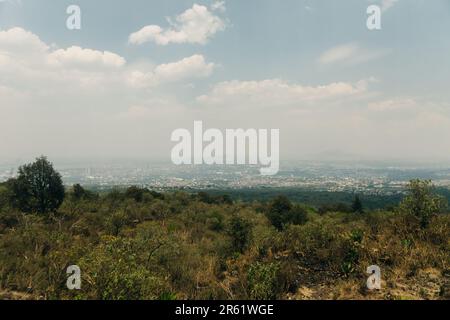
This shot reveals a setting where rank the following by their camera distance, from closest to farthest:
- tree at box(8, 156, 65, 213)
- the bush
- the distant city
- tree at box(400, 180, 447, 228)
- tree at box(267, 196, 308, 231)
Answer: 1. the bush
2. tree at box(400, 180, 447, 228)
3. tree at box(267, 196, 308, 231)
4. tree at box(8, 156, 65, 213)
5. the distant city

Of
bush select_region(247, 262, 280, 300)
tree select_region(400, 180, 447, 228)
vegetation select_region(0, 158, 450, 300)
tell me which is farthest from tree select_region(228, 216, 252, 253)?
tree select_region(400, 180, 447, 228)

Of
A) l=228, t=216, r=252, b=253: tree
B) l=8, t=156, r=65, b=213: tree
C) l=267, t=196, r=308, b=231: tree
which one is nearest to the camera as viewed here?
l=228, t=216, r=252, b=253: tree

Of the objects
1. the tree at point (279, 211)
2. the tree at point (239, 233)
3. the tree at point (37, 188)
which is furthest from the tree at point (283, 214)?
the tree at point (37, 188)

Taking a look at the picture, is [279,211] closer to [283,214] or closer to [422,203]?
[283,214]

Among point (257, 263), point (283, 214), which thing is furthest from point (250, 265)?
point (283, 214)

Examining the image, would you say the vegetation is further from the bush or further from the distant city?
the distant city

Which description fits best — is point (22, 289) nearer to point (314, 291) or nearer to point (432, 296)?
point (314, 291)
